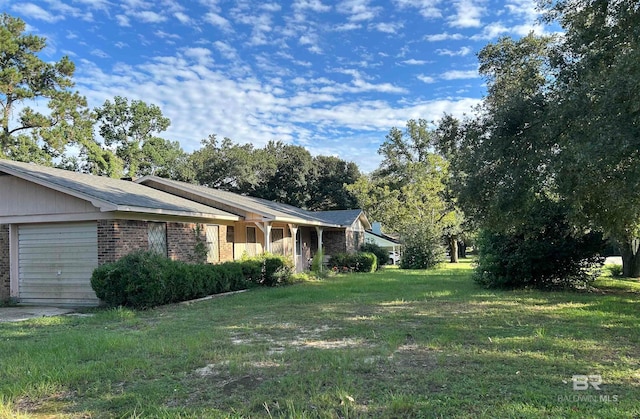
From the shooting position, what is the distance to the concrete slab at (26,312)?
9.09 metres

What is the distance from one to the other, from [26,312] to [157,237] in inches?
138

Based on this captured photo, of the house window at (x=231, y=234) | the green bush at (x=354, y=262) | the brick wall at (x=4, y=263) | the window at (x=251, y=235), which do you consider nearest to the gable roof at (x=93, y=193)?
the brick wall at (x=4, y=263)

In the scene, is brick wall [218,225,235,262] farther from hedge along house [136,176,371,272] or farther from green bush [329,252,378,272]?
green bush [329,252,378,272]

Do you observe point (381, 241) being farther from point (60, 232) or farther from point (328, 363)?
point (328, 363)

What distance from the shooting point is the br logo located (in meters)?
4.15

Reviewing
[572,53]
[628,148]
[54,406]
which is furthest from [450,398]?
[572,53]

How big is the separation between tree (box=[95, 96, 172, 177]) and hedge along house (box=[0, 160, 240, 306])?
1102 inches

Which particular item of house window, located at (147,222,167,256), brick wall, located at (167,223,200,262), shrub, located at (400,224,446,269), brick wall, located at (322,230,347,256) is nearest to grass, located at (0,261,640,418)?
house window, located at (147,222,167,256)

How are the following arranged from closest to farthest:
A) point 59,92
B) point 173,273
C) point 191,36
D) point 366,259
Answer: point 173,273
point 191,36
point 366,259
point 59,92

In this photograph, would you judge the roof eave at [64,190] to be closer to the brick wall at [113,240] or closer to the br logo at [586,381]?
the brick wall at [113,240]

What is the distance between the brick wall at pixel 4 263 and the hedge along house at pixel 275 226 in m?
6.17

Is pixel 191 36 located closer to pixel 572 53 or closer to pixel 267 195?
pixel 572 53

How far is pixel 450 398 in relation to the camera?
3.92 meters

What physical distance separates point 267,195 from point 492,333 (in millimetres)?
34754
